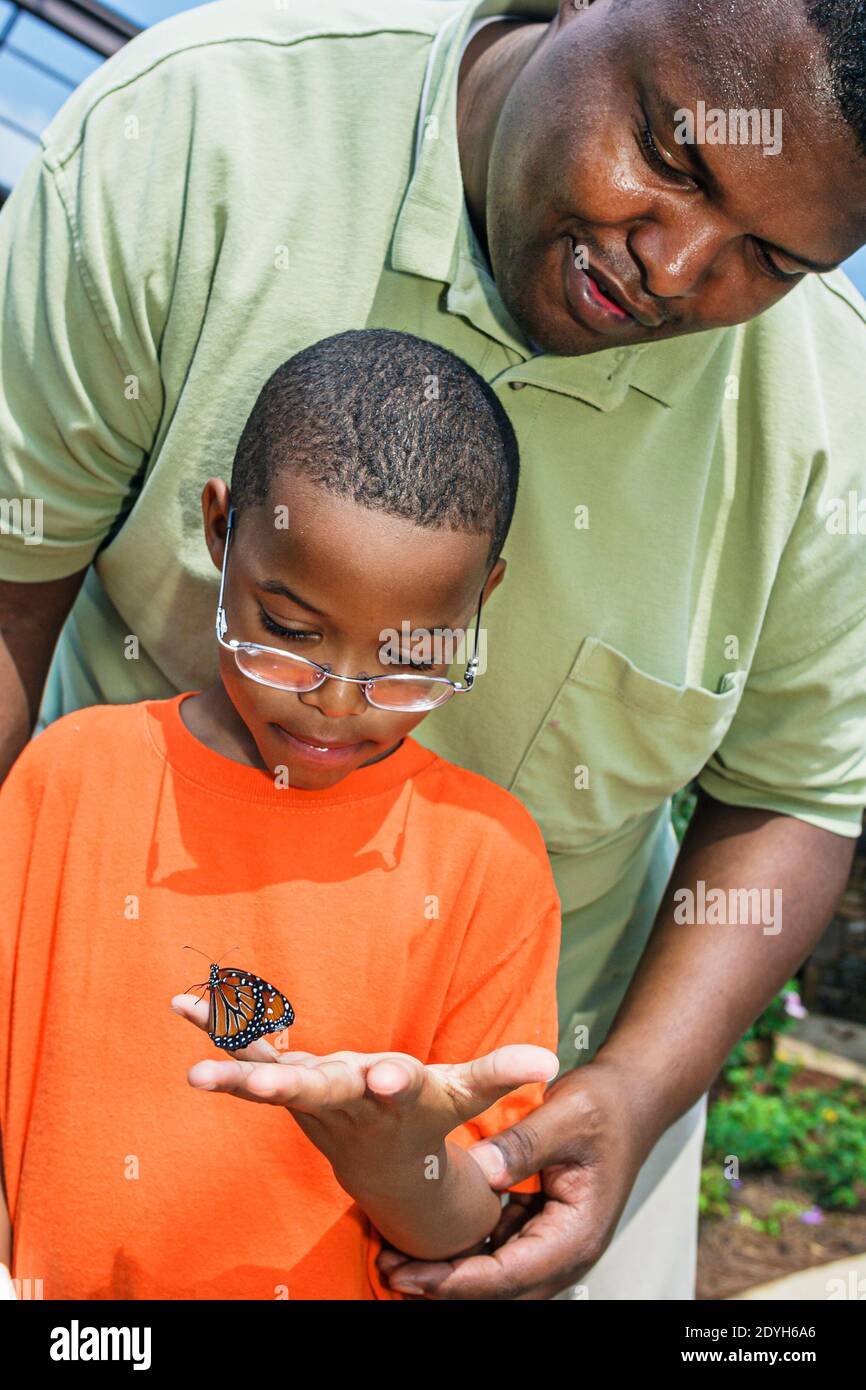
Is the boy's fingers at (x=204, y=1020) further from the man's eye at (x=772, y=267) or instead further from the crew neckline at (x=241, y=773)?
the man's eye at (x=772, y=267)

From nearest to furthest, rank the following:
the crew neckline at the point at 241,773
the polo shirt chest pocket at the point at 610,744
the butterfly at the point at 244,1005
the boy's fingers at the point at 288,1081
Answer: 1. the boy's fingers at the point at 288,1081
2. the butterfly at the point at 244,1005
3. the crew neckline at the point at 241,773
4. the polo shirt chest pocket at the point at 610,744

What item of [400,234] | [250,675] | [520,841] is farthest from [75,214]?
[520,841]

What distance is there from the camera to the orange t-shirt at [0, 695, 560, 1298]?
1.67 m

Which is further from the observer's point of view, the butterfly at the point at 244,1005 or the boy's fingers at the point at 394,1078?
the butterfly at the point at 244,1005

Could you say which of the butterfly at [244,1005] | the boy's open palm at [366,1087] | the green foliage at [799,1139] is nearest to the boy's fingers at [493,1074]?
the boy's open palm at [366,1087]

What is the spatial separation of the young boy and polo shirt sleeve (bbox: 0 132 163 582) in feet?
0.74

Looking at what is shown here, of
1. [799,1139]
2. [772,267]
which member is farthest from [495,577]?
[799,1139]

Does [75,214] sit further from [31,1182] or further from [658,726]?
[31,1182]

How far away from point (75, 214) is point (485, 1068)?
115 cm

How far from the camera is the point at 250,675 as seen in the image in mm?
1657

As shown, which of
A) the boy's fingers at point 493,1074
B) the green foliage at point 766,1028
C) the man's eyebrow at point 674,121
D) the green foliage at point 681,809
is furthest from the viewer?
the green foliage at point 766,1028

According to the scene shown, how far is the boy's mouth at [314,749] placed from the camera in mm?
1710

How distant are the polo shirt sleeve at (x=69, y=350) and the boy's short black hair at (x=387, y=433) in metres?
0.23

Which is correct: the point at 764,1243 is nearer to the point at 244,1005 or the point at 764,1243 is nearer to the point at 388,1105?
the point at 244,1005
